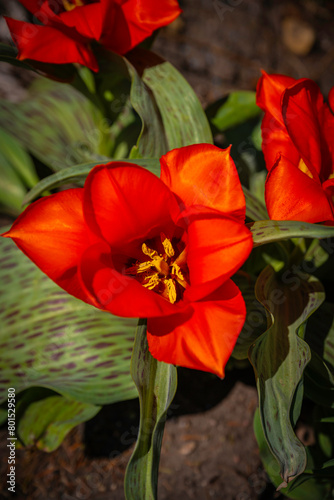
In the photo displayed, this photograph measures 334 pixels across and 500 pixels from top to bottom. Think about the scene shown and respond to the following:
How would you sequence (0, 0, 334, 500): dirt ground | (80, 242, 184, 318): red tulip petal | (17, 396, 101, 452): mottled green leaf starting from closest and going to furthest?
(80, 242, 184, 318): red tulip petal
(17, 396, 101, 452): mottled green leaf
(0, 0, 334, 500): dirt ground

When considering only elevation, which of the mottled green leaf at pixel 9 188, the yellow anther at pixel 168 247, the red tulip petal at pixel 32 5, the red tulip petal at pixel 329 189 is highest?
the red tulip petal at pixel 32 5

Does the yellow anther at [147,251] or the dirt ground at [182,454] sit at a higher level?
the yellow anther at [147,251]

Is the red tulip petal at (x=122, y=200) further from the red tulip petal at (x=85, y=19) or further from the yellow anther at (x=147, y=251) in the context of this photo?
the red tulip petal at (x=85, y=19)

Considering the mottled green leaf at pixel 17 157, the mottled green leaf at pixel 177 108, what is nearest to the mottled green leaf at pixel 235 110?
the mottled green leaf at pixel 177 108

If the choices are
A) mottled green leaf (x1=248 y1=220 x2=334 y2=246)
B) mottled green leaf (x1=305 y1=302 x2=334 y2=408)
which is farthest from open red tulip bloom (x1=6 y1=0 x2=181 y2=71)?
mottled green leaf (x1=305 y1=302 x2=334 y2=408)

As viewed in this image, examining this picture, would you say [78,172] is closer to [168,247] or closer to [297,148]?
[168,247]

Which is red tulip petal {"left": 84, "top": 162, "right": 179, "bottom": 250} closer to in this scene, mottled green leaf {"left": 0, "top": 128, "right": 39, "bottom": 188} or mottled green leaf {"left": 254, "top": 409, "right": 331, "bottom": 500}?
mottled green leaf {"left": 254, "top": 409, "right": 331, "bottom": 500}
